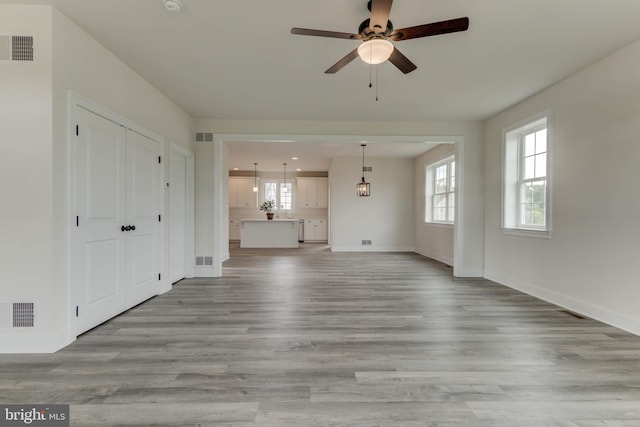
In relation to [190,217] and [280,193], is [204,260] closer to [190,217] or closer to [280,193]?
[190,217]

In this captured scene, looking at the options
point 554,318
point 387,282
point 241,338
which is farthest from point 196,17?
point 554,318

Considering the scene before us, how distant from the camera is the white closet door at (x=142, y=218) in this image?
3162 mm

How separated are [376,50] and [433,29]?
39cm

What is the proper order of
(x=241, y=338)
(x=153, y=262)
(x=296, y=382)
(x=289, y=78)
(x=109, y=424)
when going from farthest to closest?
(x=153, y=262), (x=289, y=78), (x=241, y=338), (x=296, y=382), (x=109, y=424)

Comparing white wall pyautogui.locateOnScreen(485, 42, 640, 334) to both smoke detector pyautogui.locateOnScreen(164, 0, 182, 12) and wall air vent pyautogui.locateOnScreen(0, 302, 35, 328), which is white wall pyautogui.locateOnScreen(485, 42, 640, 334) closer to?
smoke detector pyautogui.locateOnScreen(164, 0, 182, 12)

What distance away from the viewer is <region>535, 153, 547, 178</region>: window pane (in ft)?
12.4

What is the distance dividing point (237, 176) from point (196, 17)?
27.7 feet

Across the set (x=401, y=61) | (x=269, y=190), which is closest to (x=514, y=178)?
(x=401, y=61)

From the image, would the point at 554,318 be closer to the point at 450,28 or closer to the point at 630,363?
the point at 630,363

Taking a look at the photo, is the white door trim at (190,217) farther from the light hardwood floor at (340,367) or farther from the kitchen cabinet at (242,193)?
the kitchen cabinet at (242,193)

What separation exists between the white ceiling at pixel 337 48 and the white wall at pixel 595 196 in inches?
11.2

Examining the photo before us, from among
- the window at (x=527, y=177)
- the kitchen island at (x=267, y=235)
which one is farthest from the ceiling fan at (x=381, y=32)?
the kitchen island at (x=267, y=235)

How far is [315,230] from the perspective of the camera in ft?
34.9

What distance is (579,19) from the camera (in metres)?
2.30
